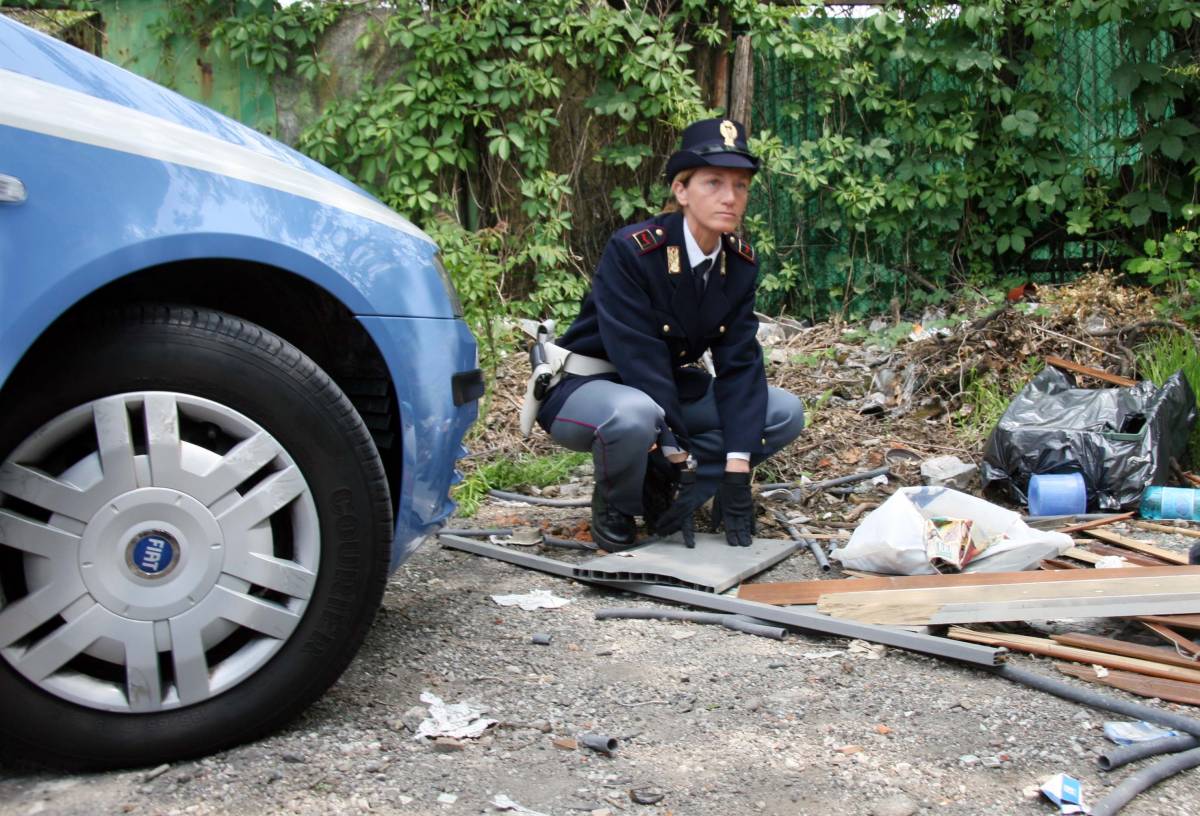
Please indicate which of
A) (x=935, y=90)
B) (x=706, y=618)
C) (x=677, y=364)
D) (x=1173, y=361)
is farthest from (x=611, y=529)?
(x=935, y=90)

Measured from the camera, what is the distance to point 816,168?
26.0 ft

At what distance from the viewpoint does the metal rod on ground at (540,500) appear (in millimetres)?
4891

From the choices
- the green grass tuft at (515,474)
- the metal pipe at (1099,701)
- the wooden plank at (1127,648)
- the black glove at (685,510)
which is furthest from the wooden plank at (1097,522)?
the green grass tuft at (515,474)

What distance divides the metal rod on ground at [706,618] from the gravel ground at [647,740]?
32 mm

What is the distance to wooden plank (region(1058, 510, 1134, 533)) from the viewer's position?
4.18m

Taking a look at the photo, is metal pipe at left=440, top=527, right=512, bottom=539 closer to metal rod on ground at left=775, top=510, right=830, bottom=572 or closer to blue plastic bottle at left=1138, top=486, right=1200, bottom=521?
metal rod on ground at left=775, top=510, right=830, bottom=572

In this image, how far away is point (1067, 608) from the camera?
9.96ft

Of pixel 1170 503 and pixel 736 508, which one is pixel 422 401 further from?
pixel 1170 503

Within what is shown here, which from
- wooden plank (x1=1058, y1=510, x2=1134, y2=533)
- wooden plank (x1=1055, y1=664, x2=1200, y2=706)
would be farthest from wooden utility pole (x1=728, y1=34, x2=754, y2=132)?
wooden plank (x1=1055, y1=664, x2=1200, y2=706)

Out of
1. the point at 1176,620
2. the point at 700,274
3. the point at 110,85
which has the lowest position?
the point at 1176,620

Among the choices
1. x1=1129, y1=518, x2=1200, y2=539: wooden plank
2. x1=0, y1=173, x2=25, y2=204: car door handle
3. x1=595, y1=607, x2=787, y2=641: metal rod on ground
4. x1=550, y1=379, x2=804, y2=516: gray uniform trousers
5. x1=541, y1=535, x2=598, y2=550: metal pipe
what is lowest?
x1=541, y1=535, x2=598, y2=550: metal pipe

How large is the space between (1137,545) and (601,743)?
2.43 meters

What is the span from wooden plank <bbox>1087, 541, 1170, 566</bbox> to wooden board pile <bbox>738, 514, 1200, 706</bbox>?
0.47 m

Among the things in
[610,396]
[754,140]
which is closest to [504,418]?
[610,396]
